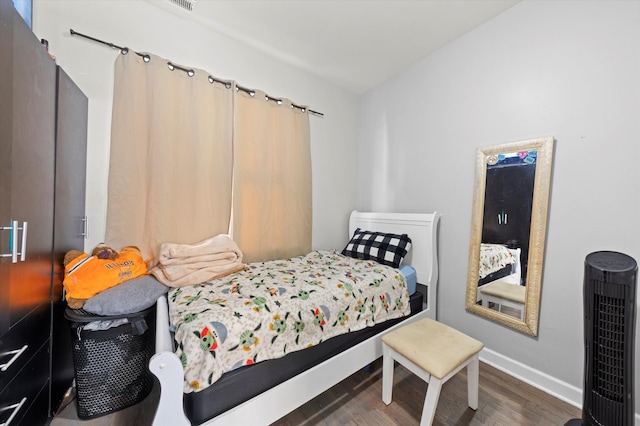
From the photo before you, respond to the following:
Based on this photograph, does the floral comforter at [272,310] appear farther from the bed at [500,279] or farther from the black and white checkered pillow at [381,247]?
the bed at [500,279]

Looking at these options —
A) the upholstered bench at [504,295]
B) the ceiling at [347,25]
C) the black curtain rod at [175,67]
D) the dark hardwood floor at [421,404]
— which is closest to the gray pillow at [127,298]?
the dark hardwood floor at [421,404]

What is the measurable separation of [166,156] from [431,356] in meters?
2.19

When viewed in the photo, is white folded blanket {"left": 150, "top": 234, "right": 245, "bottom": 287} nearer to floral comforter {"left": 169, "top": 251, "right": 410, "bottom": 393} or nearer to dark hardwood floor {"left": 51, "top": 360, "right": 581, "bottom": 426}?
floral comforter {"left": 169, "top": 251, "right": 410, "bottom": 393}

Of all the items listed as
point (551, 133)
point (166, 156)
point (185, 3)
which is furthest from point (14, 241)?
point (551, 133)

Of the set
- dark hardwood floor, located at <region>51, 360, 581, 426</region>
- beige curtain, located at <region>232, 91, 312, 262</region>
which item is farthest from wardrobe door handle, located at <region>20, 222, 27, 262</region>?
beige curtain, located at <region>232, 91, 312, 262</region>

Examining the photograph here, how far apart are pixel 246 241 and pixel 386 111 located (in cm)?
206

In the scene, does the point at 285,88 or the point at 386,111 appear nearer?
the point at 285,88

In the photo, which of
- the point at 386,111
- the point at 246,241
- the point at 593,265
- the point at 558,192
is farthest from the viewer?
the point at 386,111

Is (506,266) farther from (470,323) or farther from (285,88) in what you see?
(285,88)

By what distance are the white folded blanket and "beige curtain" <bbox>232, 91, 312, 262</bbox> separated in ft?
0.96

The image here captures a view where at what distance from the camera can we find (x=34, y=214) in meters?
1.13

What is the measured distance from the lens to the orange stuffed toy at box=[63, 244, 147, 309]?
4.41ft

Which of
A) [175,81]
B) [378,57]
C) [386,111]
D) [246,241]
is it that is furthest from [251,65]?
[246,241]

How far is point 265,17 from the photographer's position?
6.48 ft
